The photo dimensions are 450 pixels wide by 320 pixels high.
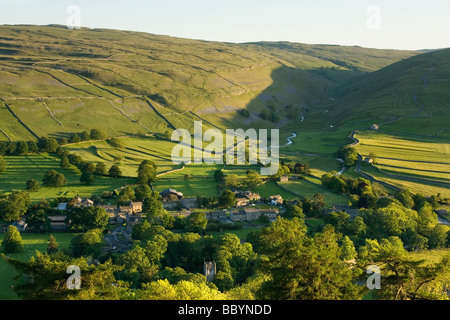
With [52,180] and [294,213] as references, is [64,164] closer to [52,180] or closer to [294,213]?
[52,180]

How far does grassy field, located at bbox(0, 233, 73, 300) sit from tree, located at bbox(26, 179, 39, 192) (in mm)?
14252

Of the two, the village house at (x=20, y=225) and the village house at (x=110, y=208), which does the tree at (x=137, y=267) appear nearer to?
the village house at (x=110, y=208)

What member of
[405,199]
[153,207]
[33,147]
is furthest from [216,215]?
[33,147]

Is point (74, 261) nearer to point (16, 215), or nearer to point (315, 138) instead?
point (16, 215)

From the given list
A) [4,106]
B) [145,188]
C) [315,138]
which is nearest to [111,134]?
[4,106]

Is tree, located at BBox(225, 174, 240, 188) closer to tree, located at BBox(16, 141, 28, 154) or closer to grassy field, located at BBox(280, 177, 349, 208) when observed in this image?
grassy field, located at BBox(280, 177, 349, 208)

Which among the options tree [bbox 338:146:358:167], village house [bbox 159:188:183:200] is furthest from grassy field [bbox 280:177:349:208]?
village house [bbox 159:188:183:200]

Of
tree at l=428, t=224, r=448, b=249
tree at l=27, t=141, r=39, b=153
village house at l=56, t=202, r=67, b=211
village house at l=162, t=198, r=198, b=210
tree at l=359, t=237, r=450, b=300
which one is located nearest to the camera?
tree at l=359, t=237, r=450, b=300

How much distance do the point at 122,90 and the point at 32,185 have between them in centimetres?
7701

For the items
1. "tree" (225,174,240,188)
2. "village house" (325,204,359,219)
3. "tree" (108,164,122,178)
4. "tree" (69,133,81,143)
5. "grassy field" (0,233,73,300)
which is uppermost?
"tree" (69,133,81,143)

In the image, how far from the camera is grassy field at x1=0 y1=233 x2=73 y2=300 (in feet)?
111

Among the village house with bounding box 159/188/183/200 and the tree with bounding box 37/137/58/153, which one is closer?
the village house with bounding box 159/188/183/200

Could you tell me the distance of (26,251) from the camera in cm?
4250

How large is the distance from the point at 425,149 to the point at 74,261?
273ft
